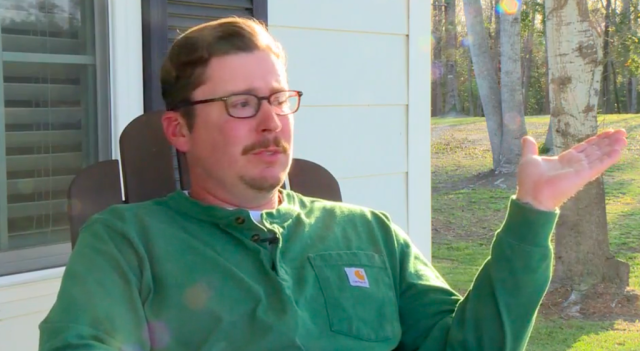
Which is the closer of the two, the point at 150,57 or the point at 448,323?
the point at 448,323

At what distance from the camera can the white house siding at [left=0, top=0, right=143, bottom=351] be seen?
2154mm

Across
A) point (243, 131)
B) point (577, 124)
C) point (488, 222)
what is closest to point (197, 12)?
point (243, 131)

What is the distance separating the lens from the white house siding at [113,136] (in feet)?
7.07

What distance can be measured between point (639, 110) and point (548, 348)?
22.9m

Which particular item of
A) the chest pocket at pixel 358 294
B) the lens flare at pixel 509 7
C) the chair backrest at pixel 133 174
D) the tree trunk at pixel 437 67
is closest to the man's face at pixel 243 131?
the chest pocket at pixel 358 294

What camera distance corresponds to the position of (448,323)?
1606 mm

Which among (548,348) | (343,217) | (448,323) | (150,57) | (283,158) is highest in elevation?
(150,57)

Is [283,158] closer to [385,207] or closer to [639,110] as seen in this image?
[385,207]

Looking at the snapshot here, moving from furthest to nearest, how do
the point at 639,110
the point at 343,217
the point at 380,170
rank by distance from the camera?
the point at 639,110
the point at 380,170
the point at 343,217

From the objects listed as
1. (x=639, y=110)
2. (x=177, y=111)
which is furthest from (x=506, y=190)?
(x=639, y=110)

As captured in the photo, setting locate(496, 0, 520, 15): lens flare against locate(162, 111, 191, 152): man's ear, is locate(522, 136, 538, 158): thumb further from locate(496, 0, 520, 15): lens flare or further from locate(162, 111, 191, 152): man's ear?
locate(496, 0, 520, 15): lens flare

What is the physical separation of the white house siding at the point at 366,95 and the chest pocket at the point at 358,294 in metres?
1.26

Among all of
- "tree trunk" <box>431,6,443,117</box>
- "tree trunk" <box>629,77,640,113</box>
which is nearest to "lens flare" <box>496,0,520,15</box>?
"tree trunk" <box>431,6,443,117</box>

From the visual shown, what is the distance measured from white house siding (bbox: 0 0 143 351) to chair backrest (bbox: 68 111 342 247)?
1.23ft
